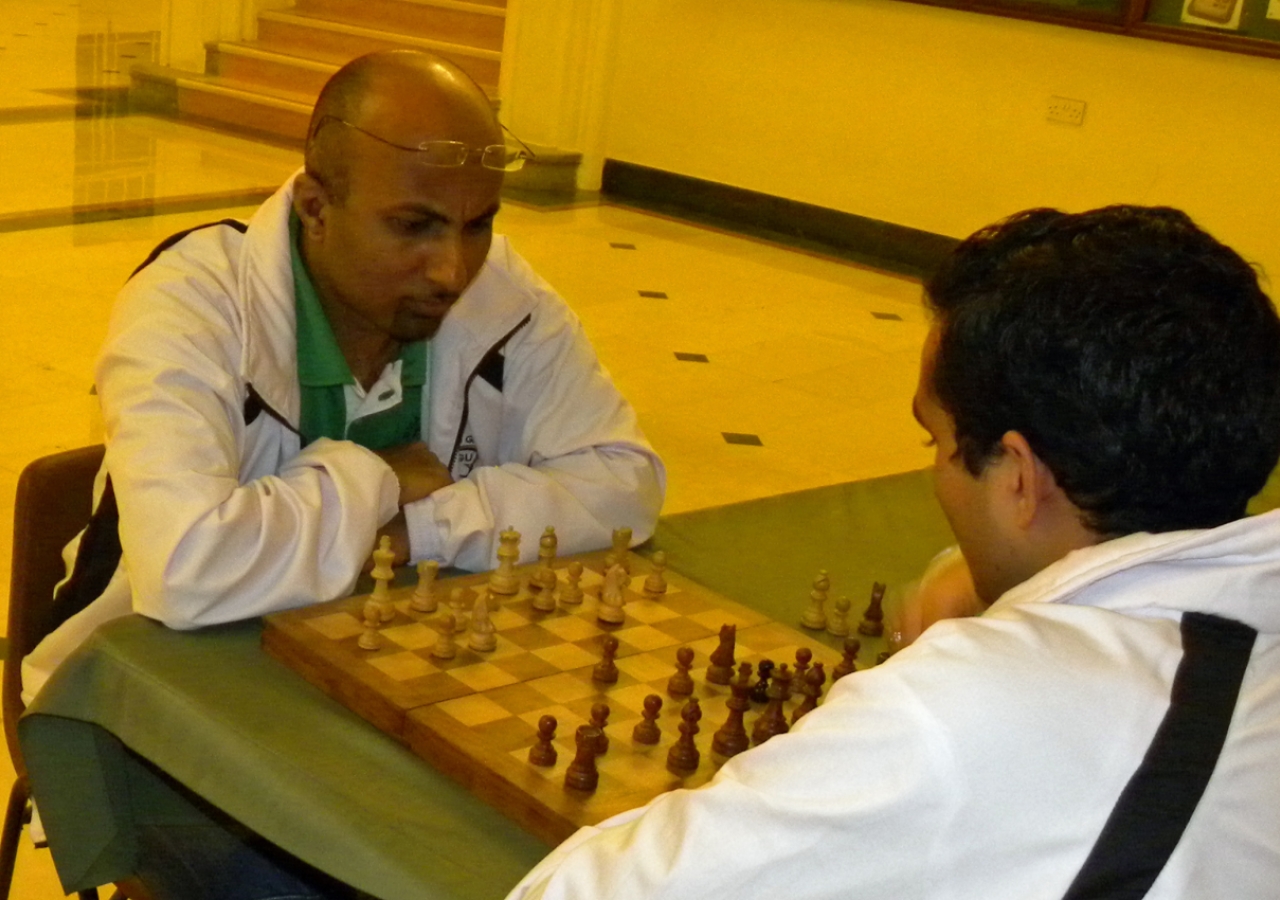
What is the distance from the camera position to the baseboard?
326 inches

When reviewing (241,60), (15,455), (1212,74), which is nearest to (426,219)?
(15,455)

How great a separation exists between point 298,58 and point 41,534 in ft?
27.8

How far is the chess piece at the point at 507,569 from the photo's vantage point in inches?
73.0

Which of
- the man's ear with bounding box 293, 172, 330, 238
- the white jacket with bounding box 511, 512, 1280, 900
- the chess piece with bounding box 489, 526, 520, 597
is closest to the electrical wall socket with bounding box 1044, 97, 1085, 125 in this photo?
the man's ear with bounding box 293, 172, 330, 238

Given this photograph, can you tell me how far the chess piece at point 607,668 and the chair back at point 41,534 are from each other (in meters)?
0.81

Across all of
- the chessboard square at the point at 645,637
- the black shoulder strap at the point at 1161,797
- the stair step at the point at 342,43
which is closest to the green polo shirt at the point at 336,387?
the chessboard square at the point at 645,637

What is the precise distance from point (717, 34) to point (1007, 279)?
7.99 m

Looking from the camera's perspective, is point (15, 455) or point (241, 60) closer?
point (15, 455)

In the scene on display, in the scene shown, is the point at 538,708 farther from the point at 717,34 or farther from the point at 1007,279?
the point at 717,34

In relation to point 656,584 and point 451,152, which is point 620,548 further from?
point 451,152

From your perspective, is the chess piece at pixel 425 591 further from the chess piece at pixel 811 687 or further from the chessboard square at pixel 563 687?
the chess piece at pixel 811 687

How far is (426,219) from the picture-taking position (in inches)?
83.0

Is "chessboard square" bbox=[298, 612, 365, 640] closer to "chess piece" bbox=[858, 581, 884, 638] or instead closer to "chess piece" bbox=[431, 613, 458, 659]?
"chess piece" bbox=[431, 613, 458, 659]

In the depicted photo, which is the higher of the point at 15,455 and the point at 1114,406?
the point at 1114,406
